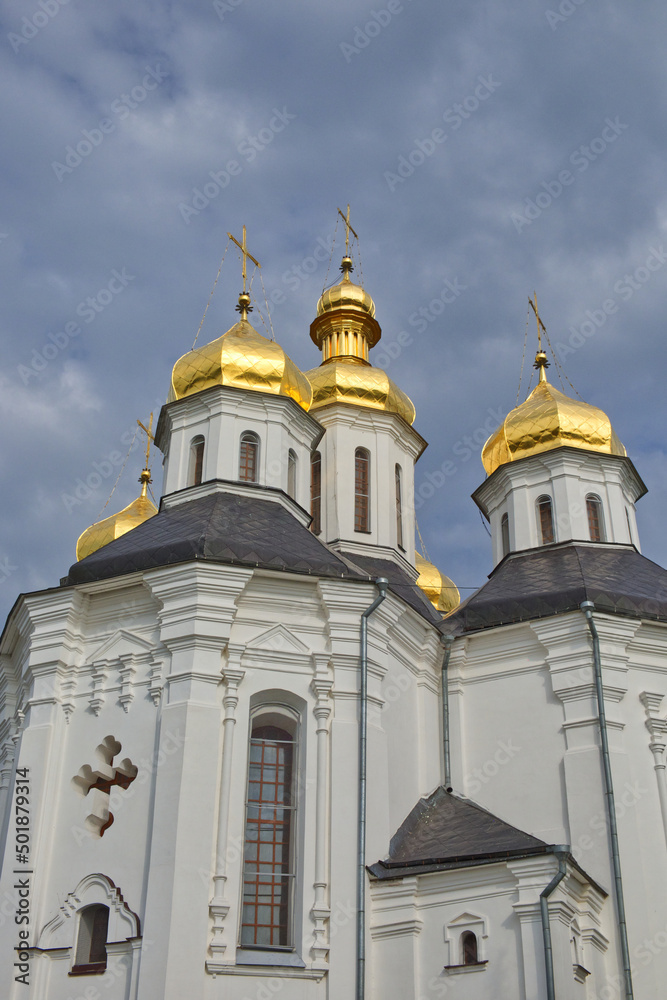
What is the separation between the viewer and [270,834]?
12.1 meters

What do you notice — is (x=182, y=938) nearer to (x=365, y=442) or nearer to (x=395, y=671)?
(x=395, y=671)

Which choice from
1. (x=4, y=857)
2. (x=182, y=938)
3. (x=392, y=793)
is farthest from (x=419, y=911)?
(x=4, y=857)

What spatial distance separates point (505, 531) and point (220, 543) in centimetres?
707

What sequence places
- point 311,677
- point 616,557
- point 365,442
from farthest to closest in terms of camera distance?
point 365,442, point 616,557, point 311,677

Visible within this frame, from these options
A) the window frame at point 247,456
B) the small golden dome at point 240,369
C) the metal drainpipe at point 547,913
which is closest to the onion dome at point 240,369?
the small golden dome at point 240,369

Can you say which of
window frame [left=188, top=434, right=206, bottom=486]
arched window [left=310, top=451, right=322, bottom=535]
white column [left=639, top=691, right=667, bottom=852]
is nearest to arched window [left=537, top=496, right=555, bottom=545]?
arched window [left=310, top=451, right=322, bottom=535]

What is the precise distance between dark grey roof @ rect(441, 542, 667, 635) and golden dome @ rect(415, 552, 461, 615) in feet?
15.1

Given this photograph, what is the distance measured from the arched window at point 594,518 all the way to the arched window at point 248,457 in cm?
542

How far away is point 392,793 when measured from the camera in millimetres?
13070

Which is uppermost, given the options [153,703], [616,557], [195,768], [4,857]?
[616,557]

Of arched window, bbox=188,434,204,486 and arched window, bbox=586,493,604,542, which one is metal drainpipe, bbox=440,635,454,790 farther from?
arched window, bbox=188,434,204,486

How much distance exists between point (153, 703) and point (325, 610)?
222 centimetres

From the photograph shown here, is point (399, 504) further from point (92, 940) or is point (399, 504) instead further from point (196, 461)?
point (92, 940)

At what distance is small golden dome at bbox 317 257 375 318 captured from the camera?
2212 cm
